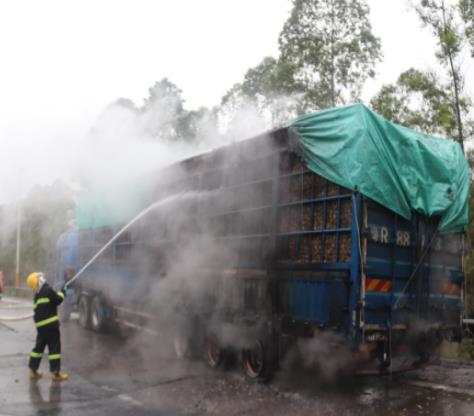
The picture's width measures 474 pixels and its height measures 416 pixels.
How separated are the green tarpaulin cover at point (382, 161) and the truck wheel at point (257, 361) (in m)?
2.58

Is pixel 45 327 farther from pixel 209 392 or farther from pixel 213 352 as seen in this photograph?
pixel 209 392

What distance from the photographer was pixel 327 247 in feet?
23.2

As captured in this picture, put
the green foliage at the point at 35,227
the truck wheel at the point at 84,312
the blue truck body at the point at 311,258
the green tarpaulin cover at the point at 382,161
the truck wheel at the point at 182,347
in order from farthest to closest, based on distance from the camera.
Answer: the green foliage at the point at 35,227
the truck wheel at the point at 84,312
the truck wheel at the point at 182,347
the green tarpaulin cover at the point at 382,161
the blue truck body at the point at 311,258

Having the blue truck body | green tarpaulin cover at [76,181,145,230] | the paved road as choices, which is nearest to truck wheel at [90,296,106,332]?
green tarpaulin cover at [76,181,145,230]

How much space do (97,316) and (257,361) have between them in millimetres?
6707

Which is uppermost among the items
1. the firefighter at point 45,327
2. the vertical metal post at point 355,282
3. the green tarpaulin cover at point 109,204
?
the green tarpaulin cover at point 109,204

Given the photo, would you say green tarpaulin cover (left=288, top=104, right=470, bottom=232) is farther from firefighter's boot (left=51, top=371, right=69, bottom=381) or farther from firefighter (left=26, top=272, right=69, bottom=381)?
firefighter's boot (left=51, top=371, right=69, bottom=381)

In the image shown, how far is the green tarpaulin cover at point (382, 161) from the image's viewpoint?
702 centimetres

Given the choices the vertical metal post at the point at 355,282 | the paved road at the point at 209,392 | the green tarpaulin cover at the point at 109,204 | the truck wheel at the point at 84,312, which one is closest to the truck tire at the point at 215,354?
the paved road at the point at 209,392

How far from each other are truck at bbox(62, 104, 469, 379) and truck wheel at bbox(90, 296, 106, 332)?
4.15m

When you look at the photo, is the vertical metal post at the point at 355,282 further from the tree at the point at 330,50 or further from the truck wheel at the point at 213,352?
the tree at the point at 330,50

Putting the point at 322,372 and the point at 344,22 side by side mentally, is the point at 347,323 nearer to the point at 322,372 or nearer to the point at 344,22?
the point at 322,372

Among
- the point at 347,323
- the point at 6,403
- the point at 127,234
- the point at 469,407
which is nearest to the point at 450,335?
the point at 469,407

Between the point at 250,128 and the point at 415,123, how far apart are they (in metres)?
5.25
